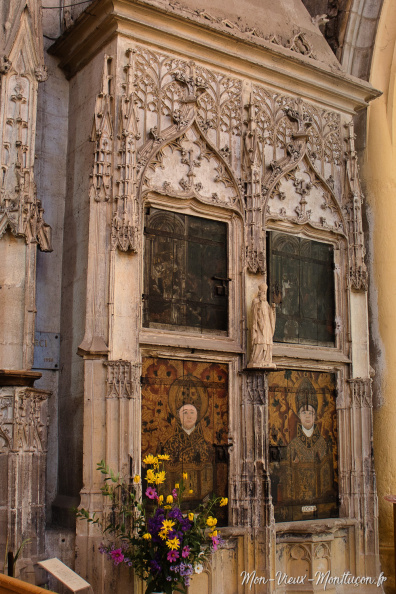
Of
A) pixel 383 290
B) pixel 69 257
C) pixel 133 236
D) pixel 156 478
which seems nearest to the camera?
pixel 156 478

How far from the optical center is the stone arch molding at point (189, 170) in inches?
360

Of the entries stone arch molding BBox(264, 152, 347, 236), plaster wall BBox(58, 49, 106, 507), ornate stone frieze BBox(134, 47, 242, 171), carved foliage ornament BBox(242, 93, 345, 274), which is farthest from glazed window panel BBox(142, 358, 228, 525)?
ornate stone frieze BBox(134, 47, 242, 171)

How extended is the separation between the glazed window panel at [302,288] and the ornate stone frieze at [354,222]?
12.4 inches

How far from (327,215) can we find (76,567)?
19.4 feet

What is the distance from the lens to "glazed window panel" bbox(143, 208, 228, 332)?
9.00 m

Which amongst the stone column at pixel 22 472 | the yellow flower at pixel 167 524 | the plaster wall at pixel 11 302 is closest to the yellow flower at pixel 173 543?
the yellow flower at pixel 167 524

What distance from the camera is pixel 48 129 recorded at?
32.0ft

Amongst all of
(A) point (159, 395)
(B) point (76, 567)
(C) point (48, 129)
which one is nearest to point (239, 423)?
(A) point (159, 395)

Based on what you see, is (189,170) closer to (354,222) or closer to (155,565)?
(354,222)

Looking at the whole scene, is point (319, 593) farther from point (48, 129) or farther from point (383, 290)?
point (48, 129)

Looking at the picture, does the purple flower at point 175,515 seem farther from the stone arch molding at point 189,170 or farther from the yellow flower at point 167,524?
the stone arch molding at point 189,170

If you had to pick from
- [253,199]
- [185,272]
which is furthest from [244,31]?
[185,272]

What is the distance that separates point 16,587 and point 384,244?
26.6ft

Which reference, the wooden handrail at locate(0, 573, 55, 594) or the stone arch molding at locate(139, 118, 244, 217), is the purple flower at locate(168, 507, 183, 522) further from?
the stone arch molding at locate(139, 118, 244, 217)
